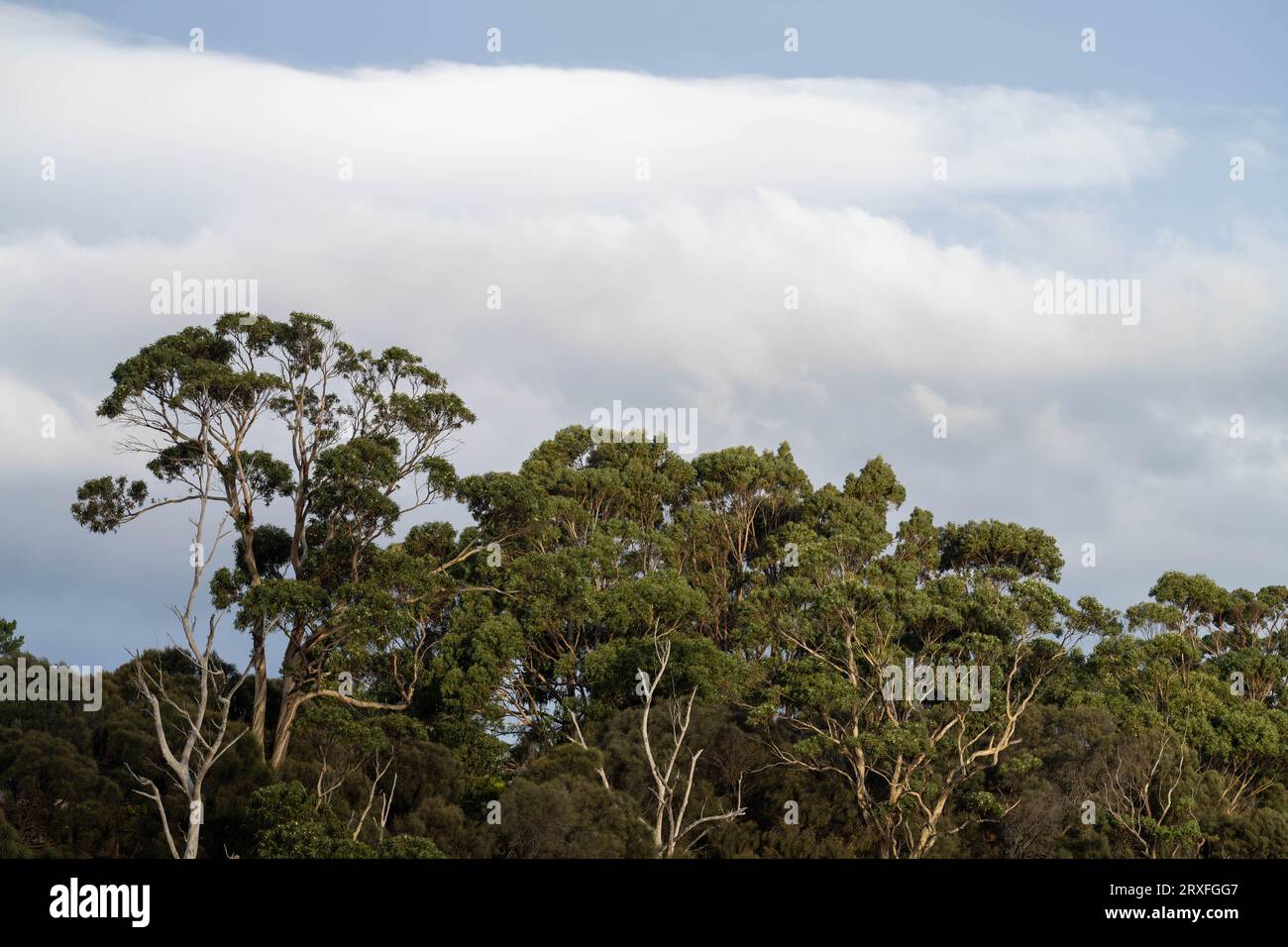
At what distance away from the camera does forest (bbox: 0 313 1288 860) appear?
30672mm

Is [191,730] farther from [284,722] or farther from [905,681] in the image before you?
[905,681]

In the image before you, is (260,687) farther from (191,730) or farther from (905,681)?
(905,681)

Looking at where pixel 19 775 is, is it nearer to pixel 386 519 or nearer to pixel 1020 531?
pixel 386 519

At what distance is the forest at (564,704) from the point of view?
101 feet

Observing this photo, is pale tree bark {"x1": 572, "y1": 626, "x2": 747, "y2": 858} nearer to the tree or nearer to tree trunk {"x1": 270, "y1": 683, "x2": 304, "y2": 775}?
tree trunk {"x1": 270, "y1": 683, "x2": 304, "y2": 775}

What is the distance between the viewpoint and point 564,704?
39.3 m

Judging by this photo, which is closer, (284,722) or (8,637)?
(284,722)

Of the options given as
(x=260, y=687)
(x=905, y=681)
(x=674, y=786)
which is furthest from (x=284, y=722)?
(x=905, y=681)

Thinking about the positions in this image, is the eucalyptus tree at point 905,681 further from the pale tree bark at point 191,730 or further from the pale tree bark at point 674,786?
the pale tree bark at point 191,730

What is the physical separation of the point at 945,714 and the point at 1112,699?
5.70 metres

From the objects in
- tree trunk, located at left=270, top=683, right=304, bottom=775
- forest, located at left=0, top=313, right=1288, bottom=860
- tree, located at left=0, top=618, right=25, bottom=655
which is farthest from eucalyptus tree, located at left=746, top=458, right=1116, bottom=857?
tree, located at left=0, top=618, right=25, bottom=655

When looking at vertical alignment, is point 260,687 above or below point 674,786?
above

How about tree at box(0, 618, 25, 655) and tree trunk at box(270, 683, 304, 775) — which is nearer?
tree trunk at box(270, 683, 304, 775)

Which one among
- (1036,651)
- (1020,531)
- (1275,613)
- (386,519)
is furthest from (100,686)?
(1275,613)
